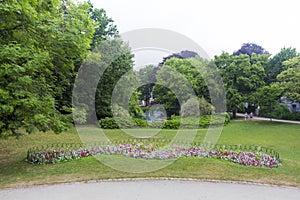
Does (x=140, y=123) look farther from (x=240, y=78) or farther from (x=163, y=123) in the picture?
(x=240, y=78)

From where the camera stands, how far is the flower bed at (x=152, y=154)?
7.38m

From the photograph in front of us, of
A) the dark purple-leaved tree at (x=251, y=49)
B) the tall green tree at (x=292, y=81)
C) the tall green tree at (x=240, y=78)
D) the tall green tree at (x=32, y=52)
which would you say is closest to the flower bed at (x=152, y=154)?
the tall green tree at (x=32, y=52)

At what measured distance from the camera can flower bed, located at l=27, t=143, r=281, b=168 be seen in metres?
7.38

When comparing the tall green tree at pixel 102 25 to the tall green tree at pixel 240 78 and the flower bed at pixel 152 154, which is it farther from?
the flower bed at pixel 152 154

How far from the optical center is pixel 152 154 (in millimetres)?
7746

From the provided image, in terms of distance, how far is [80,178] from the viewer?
6090 millimetres

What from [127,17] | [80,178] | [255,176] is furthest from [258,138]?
[80,178]

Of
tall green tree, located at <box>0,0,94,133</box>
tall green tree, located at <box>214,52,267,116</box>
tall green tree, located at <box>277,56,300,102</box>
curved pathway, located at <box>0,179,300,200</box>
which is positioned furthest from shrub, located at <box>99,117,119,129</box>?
tall green tree, located at <box>277,56,300,102</box>

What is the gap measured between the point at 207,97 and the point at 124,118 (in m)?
8.87

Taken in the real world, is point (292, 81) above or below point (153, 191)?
above

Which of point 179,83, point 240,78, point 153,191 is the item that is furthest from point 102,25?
point 153,191

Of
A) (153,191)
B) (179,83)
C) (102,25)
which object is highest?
(102,25)

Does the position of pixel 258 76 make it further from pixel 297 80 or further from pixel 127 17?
pixel 127 17

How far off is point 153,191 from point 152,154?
2.35 metres
